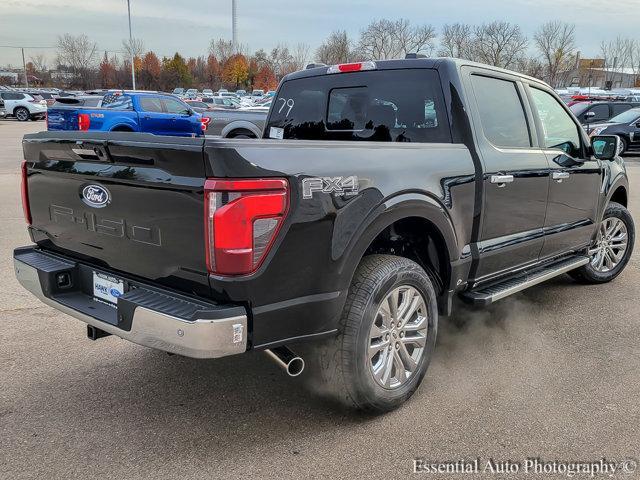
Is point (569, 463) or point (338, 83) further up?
point (338, 83)

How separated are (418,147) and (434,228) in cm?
49

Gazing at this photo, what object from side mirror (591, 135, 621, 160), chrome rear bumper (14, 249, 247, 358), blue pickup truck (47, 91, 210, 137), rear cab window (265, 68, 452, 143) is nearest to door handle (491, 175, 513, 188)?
rear cab window (265, 68, 452, 143)

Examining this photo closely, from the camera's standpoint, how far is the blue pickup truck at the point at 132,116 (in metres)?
15.2

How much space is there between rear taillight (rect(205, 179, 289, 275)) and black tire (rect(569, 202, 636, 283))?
13.4 feet

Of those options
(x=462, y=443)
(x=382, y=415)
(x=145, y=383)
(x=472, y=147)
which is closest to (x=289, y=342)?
(x=382, y=415)

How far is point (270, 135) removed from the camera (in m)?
4.64

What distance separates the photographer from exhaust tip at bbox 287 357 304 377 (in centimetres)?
281

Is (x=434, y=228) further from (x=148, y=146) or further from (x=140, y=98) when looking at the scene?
(x=140, y=98)

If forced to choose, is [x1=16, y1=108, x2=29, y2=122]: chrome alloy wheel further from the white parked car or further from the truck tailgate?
the truck tailgate

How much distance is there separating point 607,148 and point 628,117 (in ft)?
53.1

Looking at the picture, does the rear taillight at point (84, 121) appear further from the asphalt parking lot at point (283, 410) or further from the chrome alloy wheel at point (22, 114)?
the chrome alloy wheel at point (22, 114)

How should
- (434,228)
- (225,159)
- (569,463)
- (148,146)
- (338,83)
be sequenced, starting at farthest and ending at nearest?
(338,83)
(434,228)
(569,463)
(148,146)
(225,159)

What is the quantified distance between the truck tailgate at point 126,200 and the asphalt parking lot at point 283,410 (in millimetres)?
852

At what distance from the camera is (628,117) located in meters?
18.9
